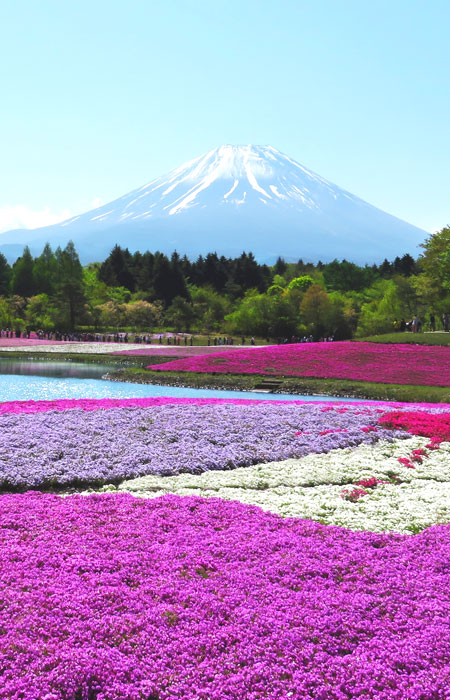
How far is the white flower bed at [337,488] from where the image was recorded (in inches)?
392

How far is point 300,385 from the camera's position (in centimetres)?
3253

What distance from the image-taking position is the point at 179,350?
55969mm

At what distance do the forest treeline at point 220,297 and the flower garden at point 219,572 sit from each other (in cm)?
5334

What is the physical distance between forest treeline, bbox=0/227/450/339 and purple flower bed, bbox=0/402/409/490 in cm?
4747

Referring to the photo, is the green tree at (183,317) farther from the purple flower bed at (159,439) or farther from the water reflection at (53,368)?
the purple flower bed at (159,439)

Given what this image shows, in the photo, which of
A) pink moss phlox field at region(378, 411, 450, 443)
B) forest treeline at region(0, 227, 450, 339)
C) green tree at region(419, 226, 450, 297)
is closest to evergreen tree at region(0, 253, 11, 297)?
forest treeline at region(0, 227, 450, 339)

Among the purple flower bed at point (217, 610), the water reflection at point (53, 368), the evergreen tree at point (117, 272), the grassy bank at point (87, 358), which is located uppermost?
the evergreen tree at point (117, 272)

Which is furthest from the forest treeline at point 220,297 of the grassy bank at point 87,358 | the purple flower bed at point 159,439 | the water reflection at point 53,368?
the purple flower bed at point 159,439

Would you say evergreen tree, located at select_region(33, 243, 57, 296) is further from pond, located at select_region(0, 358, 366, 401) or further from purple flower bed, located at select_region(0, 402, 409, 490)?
purple flower bed, located at select_region(0, 402, 409, 490)

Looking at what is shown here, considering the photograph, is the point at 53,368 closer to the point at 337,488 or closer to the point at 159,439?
the point at 159,439

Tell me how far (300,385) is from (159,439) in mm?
18260

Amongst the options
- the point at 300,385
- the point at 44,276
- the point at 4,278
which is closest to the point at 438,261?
the point at 300,385

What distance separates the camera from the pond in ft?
94.6

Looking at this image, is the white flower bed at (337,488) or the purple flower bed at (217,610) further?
the white flower bed at (337,488)
